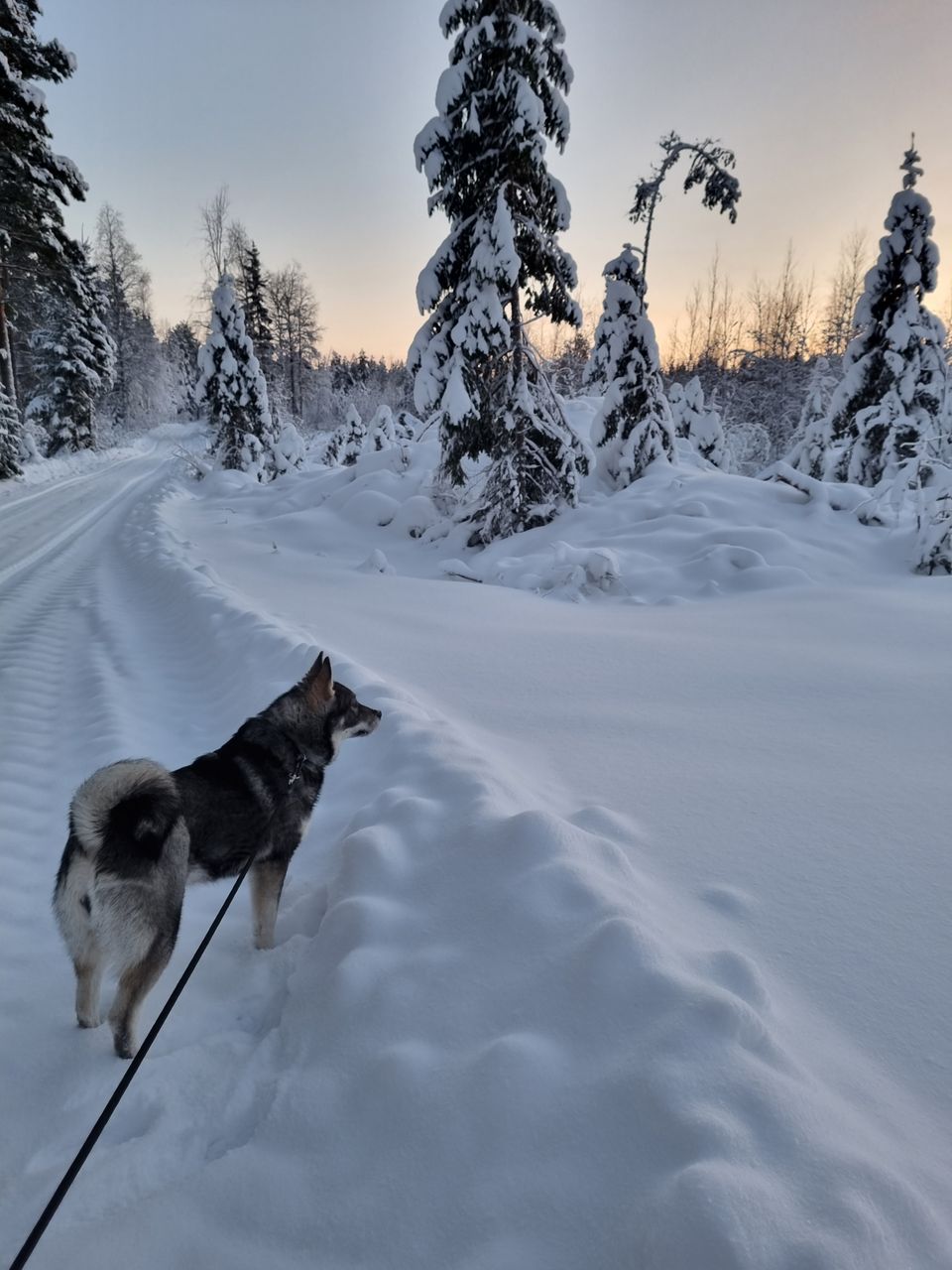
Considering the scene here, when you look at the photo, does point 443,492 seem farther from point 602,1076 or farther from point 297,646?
point 602,1076

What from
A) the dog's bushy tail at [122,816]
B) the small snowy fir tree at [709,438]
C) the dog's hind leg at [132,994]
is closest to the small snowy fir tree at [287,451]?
the small snowy fir tree at [709,438]

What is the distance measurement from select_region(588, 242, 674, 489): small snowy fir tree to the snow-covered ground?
409 inches

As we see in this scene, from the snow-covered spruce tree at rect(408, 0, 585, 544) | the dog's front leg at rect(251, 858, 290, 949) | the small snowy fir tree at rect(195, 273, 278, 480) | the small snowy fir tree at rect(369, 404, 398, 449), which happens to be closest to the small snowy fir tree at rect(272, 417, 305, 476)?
the small snowy fir tree at rect(195, 273, 278, 480)

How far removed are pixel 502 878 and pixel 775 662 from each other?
3.89 meters

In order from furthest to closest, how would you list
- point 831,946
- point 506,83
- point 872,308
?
point 872,308, point 506,83, point 831,946

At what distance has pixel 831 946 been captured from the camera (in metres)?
2.13

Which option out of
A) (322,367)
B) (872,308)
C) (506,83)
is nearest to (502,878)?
(506,83)

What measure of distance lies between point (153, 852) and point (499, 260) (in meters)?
11.3

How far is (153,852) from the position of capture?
7.04 feet

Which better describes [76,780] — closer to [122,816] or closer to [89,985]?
[89,985]

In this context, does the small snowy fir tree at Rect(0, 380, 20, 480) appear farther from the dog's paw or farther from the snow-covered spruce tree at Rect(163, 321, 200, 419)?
the snow-covered spruce tree at Rect(163, 321, 200, 419)

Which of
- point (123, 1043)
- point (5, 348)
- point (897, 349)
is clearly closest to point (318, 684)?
point (123, 1043)

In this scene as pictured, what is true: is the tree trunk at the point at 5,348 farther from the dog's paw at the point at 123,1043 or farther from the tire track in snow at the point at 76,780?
the dog's paw at the point at 123,1043

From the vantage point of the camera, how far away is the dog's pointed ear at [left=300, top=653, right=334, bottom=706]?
10.3ft
